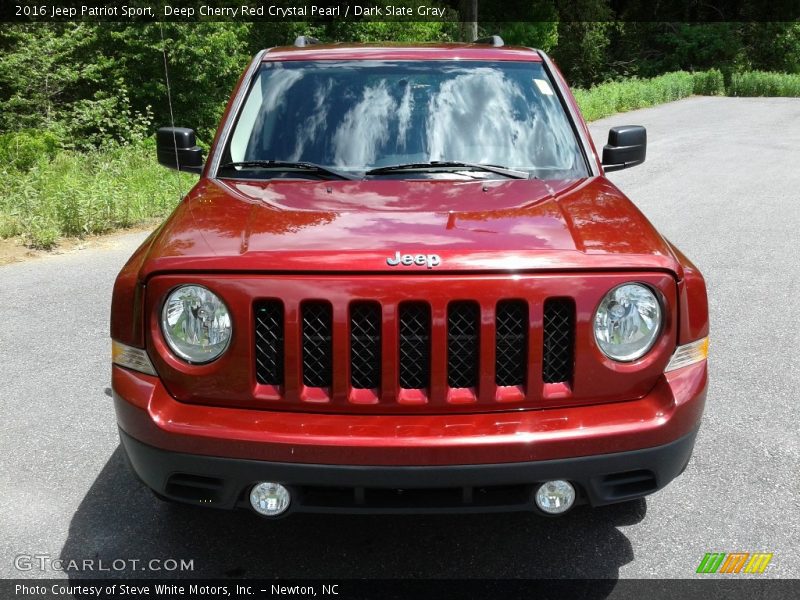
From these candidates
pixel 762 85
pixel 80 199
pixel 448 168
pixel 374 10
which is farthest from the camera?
pixel 762 85

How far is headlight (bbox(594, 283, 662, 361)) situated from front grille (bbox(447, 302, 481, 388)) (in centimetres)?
39

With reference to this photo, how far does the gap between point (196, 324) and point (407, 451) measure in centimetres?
78

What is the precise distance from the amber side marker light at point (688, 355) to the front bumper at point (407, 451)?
6 centimetres

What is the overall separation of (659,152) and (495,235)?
657 inches

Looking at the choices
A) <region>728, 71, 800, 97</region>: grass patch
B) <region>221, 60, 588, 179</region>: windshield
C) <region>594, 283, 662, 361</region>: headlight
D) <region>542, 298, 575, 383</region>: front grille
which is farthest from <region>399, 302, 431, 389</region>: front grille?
<region>728, 71, 800, 97</region>: grass patch

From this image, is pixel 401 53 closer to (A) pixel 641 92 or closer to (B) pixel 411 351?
(B) pixel 411 351

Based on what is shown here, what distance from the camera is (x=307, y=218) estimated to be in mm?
2984

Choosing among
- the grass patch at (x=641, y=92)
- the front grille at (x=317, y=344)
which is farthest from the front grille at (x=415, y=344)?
the grass patch at (x=641, y=92)

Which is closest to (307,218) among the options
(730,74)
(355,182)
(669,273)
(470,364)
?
(355,182)

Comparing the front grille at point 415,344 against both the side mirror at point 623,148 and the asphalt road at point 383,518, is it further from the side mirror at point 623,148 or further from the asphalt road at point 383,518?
the side mirror at point 623,148

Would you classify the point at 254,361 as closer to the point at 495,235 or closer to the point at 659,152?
the point at 495,235

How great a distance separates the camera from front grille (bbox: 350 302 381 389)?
2586 millimetres

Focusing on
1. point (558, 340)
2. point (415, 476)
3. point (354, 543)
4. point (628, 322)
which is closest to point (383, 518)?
point (354, 543)

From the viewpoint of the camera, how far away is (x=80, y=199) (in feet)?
31.6
